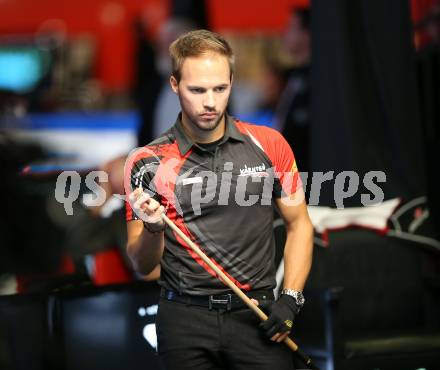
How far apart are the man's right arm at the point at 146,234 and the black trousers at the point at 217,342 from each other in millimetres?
172

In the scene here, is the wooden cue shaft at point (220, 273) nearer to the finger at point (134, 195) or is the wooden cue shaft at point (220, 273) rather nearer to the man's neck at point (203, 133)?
the finger at point (134, 195)

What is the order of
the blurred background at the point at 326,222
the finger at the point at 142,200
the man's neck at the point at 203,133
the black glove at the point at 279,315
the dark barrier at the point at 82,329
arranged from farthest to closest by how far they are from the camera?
the blurred background at the point at 326,222 < the dark barrier at the point at 82,329 < the man's neck at the point at 203,133 < the black glove at the point at 279,315 < the finger at the point at 142,200

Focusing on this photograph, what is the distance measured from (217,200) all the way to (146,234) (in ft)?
0.82

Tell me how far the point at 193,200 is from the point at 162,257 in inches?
8.6

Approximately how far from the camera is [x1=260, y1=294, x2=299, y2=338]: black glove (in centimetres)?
269

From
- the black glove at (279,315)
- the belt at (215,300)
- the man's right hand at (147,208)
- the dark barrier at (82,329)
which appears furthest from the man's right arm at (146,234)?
the dark barrier at (82,329)

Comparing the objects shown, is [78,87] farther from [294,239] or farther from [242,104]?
[294,239]

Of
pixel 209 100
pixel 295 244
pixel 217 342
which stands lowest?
pixel 217 342

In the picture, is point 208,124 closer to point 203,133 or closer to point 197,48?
point 203,133

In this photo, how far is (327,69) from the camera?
454 centimetres

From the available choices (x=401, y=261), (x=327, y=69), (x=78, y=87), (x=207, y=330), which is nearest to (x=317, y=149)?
(x=327, y=69)

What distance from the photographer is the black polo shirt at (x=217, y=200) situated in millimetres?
2758

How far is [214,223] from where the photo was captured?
2.76 meters

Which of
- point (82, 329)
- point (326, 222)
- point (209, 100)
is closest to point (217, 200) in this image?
point (209, 100)
